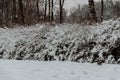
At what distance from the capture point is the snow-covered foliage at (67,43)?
7.84m

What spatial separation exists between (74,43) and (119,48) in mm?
1729

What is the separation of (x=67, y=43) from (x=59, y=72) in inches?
102

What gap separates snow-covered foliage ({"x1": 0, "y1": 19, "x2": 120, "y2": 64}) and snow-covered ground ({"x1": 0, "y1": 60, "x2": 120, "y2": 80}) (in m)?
0.85

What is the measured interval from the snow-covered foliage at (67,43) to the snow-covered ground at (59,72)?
2.80ft

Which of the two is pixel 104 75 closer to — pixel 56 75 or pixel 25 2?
pixel 56 75

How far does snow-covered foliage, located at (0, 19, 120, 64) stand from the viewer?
25.7 ft

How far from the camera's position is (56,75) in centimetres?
627

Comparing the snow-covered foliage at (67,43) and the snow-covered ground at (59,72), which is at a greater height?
the snow-covered foliage at (67,43)

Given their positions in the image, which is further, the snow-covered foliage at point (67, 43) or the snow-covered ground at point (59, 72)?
the snow-covered foliage at point (67, 43)

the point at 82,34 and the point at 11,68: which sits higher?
the point at 82,34

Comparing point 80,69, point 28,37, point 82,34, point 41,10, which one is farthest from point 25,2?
point 80,69

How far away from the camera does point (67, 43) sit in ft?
29.4

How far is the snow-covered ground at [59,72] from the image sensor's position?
603 cm

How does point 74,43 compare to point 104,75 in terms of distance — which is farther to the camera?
point 74,43
